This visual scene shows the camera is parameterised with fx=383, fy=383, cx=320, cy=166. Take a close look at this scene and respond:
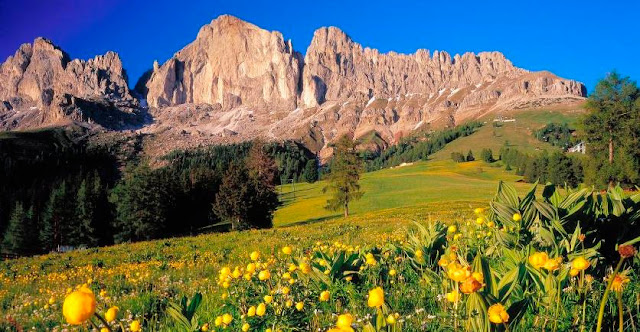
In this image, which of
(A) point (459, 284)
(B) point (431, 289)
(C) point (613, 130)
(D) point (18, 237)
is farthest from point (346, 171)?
(D) point (18, 237)

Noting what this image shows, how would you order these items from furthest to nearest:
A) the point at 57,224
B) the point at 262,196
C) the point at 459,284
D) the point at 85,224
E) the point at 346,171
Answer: the point at 57,224 < the point at 85,224 < the point at 262,196 < the point at 346,171 < the point at 459,284

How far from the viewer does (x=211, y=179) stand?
77562 millimetres

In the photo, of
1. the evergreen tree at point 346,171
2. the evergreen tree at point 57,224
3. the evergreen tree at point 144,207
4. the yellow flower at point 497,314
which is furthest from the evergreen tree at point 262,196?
the yellow flower at point 497,314

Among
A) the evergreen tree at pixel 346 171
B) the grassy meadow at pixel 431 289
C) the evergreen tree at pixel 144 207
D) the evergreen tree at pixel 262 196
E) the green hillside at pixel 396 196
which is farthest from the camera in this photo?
the green hillside at pixel 396 196

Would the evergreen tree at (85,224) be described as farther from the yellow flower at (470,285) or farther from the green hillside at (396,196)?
the yellow flower at (470,285)

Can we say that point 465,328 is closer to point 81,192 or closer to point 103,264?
point 103,264

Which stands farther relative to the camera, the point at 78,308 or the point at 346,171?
the point at 346,171

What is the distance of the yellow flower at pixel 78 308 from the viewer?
4.94ft

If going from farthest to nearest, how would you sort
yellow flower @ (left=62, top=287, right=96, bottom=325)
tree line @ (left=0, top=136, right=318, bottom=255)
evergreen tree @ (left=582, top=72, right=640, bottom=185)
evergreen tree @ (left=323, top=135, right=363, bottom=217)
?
tree line @ (left=0, top=136, right=318, bottom=255)
evergreen tree @ (left=323, top=135, right=363, bottom=217)
evergreen tree @ (left=582, top=72, right=640, bottom=185)
yellow flower @ (left=62, top=287, right=96, bottom=325)

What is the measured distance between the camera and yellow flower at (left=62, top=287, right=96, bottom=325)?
150cm

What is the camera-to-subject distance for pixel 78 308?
1.54 meters

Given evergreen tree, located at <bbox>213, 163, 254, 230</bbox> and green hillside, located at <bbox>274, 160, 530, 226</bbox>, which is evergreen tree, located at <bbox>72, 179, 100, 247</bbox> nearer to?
evergreen tree, located at <bbox>213, 163, 254, 230</bbox>

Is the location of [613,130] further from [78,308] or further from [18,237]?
[18,237]

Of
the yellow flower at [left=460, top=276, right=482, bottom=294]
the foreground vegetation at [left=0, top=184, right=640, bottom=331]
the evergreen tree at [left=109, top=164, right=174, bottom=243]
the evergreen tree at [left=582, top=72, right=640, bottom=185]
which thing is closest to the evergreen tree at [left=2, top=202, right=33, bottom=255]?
the evergreen tree at [left=109, top=164, right=174, bottom=243]
